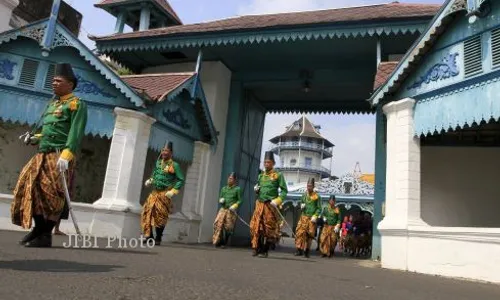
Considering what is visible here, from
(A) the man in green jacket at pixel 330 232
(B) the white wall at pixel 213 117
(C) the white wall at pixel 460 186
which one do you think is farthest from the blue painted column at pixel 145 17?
(C) the white wall at pixel 460 186

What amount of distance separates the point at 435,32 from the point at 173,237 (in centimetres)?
788

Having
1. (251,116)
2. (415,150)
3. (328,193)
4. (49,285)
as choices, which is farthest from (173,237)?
(328,193)

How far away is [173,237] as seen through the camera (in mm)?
11133

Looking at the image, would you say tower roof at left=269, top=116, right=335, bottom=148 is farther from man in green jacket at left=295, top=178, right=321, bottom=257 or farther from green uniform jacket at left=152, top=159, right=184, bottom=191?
green uniform jacket at left=152, top=159, right=184, bottom=191

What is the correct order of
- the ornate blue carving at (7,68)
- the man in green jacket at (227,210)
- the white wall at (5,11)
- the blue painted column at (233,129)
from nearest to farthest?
the ornate blue carving at (7,68) → the man in green jacket at (227,210) → the white wall at (5,11) → the blue painted column at (233,129)

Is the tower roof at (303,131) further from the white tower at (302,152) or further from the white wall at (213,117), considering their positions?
the white wall at (213,117)

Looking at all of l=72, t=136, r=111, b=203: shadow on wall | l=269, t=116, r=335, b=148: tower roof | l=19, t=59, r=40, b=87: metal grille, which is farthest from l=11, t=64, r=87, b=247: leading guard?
l=269, t=116, r=335, b=148: tower roof

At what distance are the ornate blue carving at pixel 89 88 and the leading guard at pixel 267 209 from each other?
448 centimetres

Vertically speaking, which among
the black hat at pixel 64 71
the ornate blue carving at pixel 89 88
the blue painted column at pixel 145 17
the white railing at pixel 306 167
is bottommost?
the black hat at pixel 64 71

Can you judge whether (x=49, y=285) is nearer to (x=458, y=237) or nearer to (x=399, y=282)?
(x=399, y=282)

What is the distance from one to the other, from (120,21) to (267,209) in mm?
12211

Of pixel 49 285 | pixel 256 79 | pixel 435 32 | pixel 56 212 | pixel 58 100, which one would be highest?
pixel 256 79

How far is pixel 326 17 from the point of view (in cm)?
1152

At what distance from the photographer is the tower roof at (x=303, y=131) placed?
179 feet
